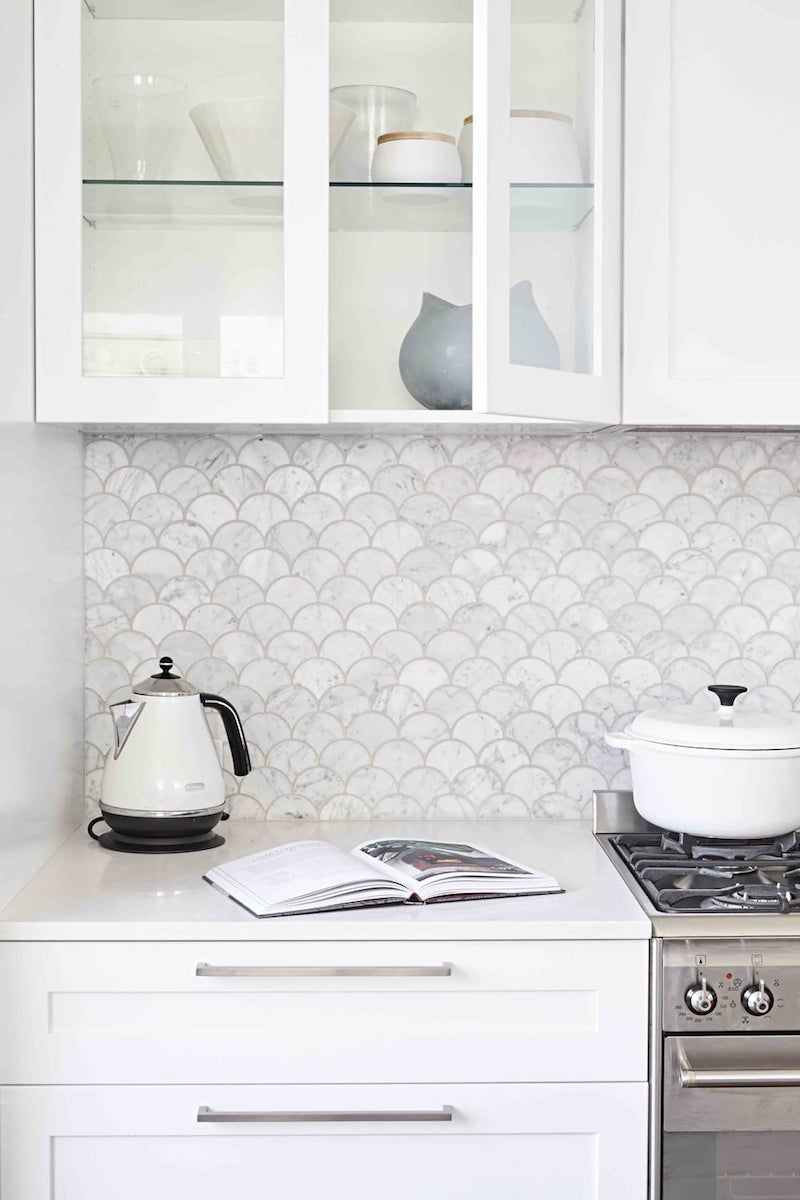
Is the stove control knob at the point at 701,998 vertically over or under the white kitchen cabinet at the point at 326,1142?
over

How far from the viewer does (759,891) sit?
1.64 metres

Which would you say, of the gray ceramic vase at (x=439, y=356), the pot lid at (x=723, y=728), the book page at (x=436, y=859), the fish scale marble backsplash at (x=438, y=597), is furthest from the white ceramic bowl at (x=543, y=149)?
the book page at (x=436, y=859)

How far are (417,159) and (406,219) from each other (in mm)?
90

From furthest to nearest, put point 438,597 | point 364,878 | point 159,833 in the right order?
point 438,597 < point 159,833 < point 364,878

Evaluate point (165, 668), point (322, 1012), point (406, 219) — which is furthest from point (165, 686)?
point (406, 219)

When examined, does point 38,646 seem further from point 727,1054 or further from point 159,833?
point 727,1054

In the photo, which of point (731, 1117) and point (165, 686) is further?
point (165, 686)

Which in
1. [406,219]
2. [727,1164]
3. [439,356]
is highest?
[406,219]

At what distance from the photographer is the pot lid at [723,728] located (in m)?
1.74

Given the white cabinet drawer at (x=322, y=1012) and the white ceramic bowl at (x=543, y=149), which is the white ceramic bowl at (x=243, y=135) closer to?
the white ceramic bowl at (x=543, y=149)

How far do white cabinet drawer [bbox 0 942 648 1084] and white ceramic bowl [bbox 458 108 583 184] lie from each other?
1.03m

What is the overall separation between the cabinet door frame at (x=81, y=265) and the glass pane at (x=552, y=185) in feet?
0.97

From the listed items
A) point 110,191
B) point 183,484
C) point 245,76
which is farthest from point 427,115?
point 183,484

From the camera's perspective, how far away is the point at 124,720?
6.11 ft
